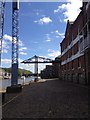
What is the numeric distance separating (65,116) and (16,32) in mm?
29021

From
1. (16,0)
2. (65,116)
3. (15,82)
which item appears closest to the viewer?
(65,116)

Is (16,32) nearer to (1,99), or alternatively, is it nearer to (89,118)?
(1,99)

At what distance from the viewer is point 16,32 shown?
3831cm

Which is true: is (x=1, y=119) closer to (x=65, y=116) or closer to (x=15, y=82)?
(x=65, y=116)

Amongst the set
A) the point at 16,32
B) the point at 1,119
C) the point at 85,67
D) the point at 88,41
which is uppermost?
the point at 16,32

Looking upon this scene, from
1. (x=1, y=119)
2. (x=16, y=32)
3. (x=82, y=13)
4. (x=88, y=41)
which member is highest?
(x=82, y=13)

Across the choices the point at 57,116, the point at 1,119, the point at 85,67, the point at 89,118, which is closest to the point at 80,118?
the point at 89,118

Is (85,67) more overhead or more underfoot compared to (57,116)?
more overhead

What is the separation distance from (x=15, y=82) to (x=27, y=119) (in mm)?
26201

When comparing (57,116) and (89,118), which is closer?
(89,118)

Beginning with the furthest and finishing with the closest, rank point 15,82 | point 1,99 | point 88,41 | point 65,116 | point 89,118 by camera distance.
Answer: point 15,82 < point 88,41 < point 1,99 < point 65,116 < point 89,118

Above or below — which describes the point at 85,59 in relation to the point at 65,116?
above

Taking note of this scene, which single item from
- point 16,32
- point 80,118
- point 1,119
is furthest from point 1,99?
point 16,32

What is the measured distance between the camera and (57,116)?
36.2ft
